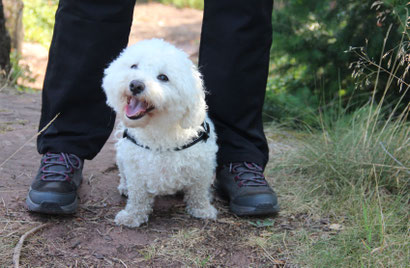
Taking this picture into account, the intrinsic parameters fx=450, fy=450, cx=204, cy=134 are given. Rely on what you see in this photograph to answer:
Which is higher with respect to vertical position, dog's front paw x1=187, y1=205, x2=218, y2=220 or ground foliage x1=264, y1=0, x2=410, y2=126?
ground foliage x1=264, y1=0, x2=410, y2=126

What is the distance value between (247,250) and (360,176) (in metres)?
0.89

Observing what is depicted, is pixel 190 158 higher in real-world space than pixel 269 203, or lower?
higher

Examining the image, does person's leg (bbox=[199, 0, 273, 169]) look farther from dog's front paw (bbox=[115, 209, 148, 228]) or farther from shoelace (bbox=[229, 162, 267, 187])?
dog's front paw (bbox=[115, 209, 148, 228])

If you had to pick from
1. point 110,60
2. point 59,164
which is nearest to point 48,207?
point 59,164

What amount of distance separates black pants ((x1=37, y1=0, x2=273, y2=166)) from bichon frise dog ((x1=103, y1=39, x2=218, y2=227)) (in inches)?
6.7

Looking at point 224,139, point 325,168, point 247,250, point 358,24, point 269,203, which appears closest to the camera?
point 247,250

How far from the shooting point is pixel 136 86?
6.26 ft

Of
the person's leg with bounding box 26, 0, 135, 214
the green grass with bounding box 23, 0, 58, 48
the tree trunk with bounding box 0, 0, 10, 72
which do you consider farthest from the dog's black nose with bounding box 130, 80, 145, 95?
the green grass with bounding box 23, 0, 58, 48

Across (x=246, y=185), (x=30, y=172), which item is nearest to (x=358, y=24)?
(x=246, y=185)

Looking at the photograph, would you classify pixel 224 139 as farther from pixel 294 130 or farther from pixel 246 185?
pixel 294 130

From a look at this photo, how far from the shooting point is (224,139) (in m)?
2.54

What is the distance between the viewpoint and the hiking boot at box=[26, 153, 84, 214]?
209 centimetres

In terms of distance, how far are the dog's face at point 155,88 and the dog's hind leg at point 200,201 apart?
39 centimetres

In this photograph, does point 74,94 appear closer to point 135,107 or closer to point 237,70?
point 135,107
